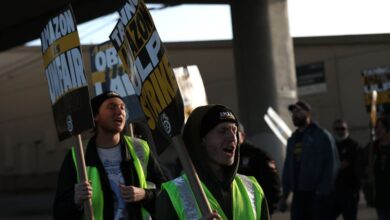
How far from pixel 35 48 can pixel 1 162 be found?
502cm

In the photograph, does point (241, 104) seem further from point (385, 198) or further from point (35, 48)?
point (35, 48)

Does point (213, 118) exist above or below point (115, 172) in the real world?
above

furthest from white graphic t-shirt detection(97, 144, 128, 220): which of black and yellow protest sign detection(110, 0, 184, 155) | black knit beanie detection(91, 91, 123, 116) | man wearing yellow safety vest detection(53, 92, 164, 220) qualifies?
black and yellow protest sign detection(110, 0, 184, 155)

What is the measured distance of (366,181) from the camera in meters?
10.5

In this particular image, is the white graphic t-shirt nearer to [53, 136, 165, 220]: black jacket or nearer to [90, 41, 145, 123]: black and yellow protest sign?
[53, 136, 165, 220]: black jacket

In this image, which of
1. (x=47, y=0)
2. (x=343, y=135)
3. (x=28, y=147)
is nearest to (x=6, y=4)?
(x=47, y=0)

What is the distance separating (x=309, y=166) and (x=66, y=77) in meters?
5.66

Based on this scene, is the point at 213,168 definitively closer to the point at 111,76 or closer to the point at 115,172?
the point at 115,172

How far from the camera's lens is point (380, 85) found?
14.4m

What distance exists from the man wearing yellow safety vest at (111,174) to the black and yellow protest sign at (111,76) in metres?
1.89

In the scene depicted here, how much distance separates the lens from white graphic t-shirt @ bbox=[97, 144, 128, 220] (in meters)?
5.65

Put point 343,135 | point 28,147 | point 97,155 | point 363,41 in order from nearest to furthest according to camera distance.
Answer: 1. point 97,155
2. point 343,135
3. point 363,41
4. point 28,147

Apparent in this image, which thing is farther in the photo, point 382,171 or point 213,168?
point 382,171

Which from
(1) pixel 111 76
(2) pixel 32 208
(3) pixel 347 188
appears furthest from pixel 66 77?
(2) pixel 32 208
